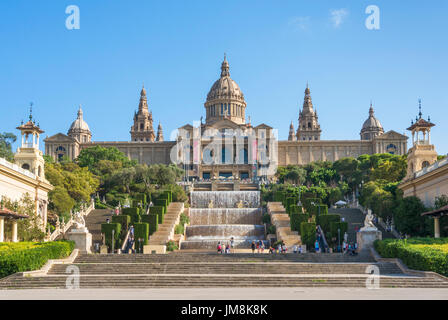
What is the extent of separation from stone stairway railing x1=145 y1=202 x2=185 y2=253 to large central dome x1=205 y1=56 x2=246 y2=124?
224 ft

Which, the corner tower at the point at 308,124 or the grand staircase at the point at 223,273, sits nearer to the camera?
the grand staircase at the point at 223,273

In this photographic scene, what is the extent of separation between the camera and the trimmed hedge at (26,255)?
2641cm

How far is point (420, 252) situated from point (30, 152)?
34.0 metres

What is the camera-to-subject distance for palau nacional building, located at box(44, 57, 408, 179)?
10788 centimetres

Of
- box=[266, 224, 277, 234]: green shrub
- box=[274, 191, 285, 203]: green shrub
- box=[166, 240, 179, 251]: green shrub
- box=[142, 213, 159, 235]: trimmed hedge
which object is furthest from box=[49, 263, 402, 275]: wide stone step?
box=[274, 191, 285, 203]: green shrub

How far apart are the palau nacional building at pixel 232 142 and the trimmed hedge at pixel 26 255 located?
220 ft

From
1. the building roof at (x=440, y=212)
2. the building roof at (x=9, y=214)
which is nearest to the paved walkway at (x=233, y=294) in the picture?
the building roof at (x=440, y=212)

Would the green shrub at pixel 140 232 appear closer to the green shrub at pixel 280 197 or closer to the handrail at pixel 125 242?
the handrail at pixel 125 242

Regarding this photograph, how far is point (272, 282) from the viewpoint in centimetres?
2514

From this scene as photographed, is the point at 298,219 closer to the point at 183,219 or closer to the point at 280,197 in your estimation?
the point at 183,219

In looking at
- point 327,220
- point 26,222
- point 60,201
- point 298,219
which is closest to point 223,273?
point 26,222

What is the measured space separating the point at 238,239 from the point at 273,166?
5988cm
